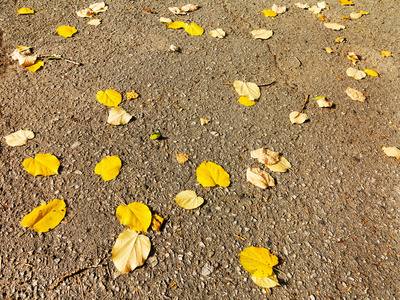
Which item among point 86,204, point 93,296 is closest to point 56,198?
point 86,204

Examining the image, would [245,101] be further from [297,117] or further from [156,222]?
[156,222]

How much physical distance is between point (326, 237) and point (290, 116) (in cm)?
87

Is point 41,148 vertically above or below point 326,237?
above

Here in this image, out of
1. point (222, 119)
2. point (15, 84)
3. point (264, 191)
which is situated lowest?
point (264, 191)

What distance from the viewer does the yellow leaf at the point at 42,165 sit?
1.57 meters

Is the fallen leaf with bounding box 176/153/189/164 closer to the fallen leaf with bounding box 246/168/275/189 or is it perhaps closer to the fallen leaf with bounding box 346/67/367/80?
the fallen leaf with bounding box 246/168/275/189

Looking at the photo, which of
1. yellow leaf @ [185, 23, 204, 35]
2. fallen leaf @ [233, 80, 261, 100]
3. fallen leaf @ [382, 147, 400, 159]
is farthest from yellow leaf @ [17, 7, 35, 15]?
fallen leaf @ [382, 147, 400, 159]

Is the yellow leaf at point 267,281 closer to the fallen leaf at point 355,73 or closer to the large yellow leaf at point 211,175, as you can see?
the large yellow leaf at point 211,175

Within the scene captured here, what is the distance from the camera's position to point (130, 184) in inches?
61.6

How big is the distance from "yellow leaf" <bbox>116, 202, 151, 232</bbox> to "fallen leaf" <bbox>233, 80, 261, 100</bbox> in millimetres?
1118

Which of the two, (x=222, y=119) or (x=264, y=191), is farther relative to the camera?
(x=222, y=119)

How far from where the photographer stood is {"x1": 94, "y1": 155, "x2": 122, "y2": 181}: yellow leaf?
1.58 m

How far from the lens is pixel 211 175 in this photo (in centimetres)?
164

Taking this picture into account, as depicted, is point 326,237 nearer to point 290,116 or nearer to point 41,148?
point 290,116
